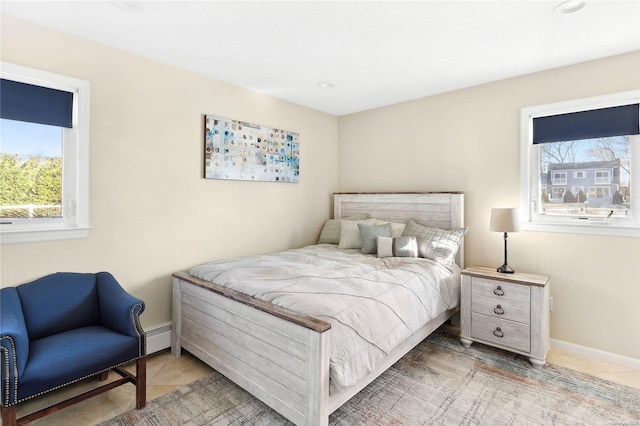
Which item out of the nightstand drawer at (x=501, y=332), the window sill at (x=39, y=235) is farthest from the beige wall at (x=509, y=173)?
the window sill at (x=39, y=235)

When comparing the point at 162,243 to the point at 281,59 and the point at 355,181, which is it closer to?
the point at 281,59

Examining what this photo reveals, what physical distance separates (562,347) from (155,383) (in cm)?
333

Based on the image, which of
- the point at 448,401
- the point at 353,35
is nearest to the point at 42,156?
the point at 353,35

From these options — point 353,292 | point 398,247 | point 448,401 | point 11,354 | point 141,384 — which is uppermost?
point 398,247

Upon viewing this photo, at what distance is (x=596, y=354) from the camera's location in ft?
8.92

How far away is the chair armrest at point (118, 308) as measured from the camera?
2.04m

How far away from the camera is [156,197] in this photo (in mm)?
2750

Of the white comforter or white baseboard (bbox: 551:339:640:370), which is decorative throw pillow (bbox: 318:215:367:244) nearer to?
the white comforter

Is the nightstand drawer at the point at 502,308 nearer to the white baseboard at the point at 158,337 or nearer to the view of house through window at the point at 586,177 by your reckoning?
the view of house through window at the point at 586,177

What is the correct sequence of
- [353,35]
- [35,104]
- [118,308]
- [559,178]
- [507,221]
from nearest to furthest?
[118,308]
[35,104]
[353,35]
[507,221]
[559,178]

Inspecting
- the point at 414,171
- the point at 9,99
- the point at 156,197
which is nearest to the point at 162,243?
the point at 156,197

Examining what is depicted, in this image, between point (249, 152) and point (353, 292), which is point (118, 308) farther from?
point (249, 152)

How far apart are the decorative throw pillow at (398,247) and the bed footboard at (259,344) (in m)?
1.51

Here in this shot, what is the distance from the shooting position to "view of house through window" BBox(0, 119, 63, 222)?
217 centimetres
